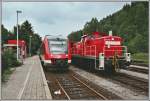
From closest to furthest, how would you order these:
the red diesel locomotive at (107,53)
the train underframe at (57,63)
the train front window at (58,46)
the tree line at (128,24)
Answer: the red diesel locomotive at (107,53) → the train underframe at (57,63) → the train front window at (58,46) → the tree line at (128,24)

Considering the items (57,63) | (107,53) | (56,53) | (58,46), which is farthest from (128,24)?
(107,53)

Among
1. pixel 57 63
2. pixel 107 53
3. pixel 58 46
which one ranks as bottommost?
pixel 57 63

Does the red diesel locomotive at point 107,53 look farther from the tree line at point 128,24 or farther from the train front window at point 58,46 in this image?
the tree line at point 128,24

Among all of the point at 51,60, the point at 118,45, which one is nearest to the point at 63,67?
the point at 51,60

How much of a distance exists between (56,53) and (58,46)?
696mm

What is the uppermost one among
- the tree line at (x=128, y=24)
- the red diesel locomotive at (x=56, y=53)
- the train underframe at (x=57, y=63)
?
the tree line at (x=128, y=24)

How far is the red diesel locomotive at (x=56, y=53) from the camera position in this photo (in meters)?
29.1

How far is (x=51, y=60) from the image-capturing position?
29125 mm

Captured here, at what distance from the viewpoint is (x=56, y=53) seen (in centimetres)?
2944

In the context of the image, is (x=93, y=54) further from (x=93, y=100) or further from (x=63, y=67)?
(x=93, y=100)

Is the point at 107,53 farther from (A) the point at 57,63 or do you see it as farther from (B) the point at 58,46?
(B) the point at 58,46

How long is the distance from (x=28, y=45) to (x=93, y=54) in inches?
2788

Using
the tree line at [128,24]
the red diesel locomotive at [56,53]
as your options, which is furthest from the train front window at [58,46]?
the tree line at [128,24]

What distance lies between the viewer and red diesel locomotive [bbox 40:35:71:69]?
29141mm
